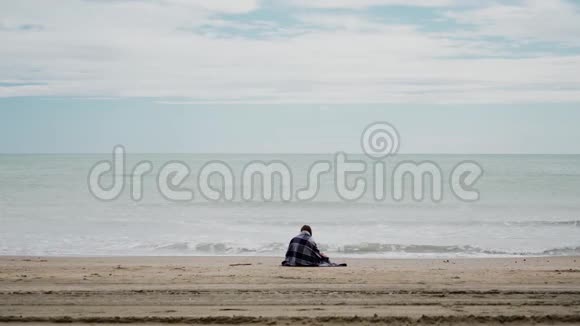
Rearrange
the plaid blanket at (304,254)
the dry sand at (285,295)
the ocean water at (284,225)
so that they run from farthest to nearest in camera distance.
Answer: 1. the ocean water at (284,225)
2. the plaid blanket at (304,254)
3. the dry sand at (285,295)

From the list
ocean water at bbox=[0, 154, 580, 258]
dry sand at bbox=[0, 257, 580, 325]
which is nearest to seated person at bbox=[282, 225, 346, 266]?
dry sand at bbox=[0, 257, 580, 325]

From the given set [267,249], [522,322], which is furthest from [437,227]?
[522,322]

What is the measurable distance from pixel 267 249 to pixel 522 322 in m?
10.3

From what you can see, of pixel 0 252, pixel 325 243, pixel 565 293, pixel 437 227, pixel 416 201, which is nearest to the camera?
pixel 565 293

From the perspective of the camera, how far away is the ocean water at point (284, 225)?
16.1m

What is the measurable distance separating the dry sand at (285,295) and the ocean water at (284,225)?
14.1 ft

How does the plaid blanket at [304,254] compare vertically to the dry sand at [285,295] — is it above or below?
above

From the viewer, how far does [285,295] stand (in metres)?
7.93

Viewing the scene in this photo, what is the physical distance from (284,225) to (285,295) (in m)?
14.3

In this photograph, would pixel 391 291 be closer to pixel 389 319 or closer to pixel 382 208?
pixel 389 319

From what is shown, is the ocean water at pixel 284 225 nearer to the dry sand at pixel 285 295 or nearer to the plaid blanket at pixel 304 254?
the plaid blanket at pixel 304 254

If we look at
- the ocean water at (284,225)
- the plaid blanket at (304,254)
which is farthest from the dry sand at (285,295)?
the ocean water at (284,225)

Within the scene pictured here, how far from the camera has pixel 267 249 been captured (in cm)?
1619

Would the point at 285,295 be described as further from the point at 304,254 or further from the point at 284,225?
the point at 284,225
